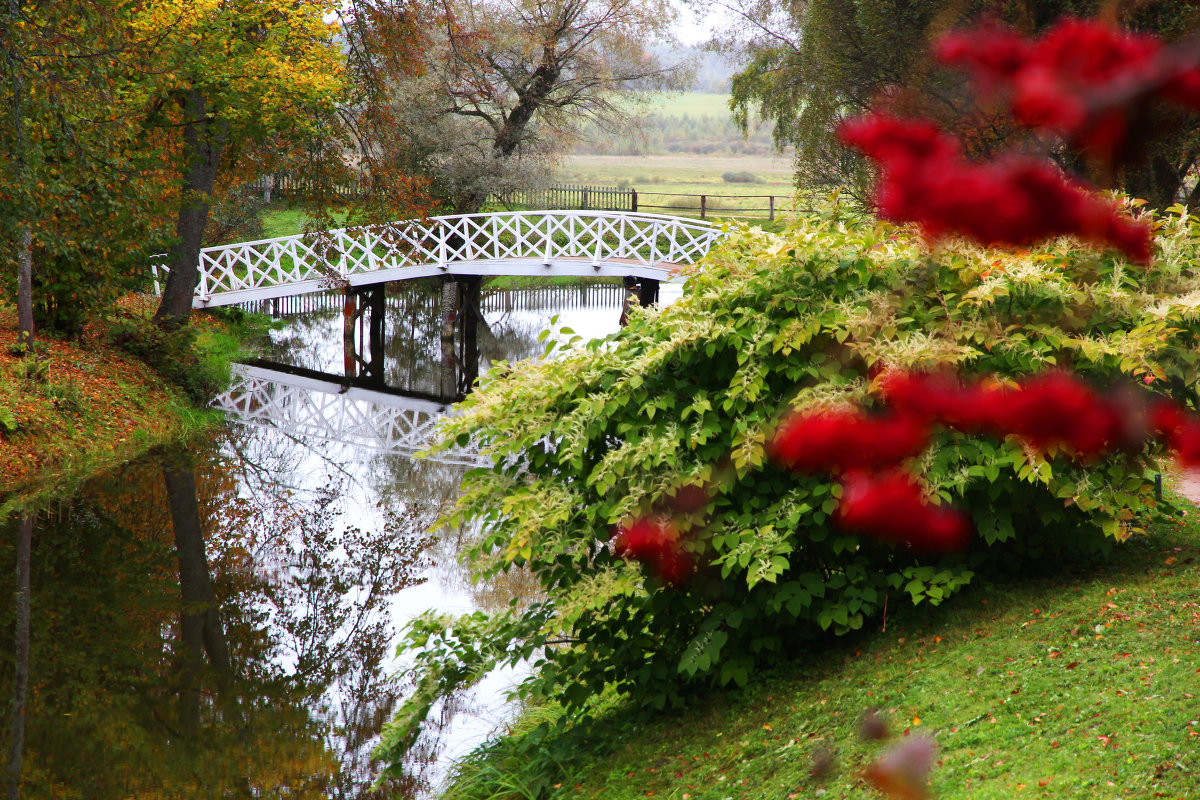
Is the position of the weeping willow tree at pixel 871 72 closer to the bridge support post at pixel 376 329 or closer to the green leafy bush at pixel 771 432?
the green leafy bush at pixel 771 432

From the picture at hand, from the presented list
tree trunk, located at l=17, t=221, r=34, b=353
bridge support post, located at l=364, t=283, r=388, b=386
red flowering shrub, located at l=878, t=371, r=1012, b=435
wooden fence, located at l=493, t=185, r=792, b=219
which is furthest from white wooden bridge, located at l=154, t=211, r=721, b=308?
red flowering shrub, located at l=878, t=371, r=1012, b=435

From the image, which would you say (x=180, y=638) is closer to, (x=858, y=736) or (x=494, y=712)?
(x=494, y=712)

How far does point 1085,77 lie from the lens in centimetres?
122

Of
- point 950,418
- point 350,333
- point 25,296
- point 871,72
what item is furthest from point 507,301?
point 950,418

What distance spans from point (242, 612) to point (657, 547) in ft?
15.3

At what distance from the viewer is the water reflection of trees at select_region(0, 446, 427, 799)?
5.32m

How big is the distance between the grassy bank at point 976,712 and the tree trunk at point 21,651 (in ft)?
7.67

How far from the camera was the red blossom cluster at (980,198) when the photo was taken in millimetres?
1240

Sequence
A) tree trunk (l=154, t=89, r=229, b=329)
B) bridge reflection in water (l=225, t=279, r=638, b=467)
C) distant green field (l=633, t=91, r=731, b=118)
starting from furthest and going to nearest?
distant green field (l=633, t=91, r=731, b=118) < bridge reflection in water (l=225, t=279, r=638, b=467) < tree trunk (l=154, t=89, r=229, b=329)

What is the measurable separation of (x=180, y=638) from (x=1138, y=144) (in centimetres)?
693

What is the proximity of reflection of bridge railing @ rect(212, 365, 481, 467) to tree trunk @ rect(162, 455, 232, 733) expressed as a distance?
10.0 feet

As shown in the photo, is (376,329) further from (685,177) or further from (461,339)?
(685,177)

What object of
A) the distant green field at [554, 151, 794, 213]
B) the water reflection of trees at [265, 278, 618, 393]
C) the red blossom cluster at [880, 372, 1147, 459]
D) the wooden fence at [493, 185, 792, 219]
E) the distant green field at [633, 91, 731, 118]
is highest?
the distant green field at [633, 91, 731, 118]

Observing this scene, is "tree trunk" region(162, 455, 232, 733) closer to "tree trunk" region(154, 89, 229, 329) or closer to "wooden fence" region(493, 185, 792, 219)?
"tree trunk" region(154, 89, 229, 329)
